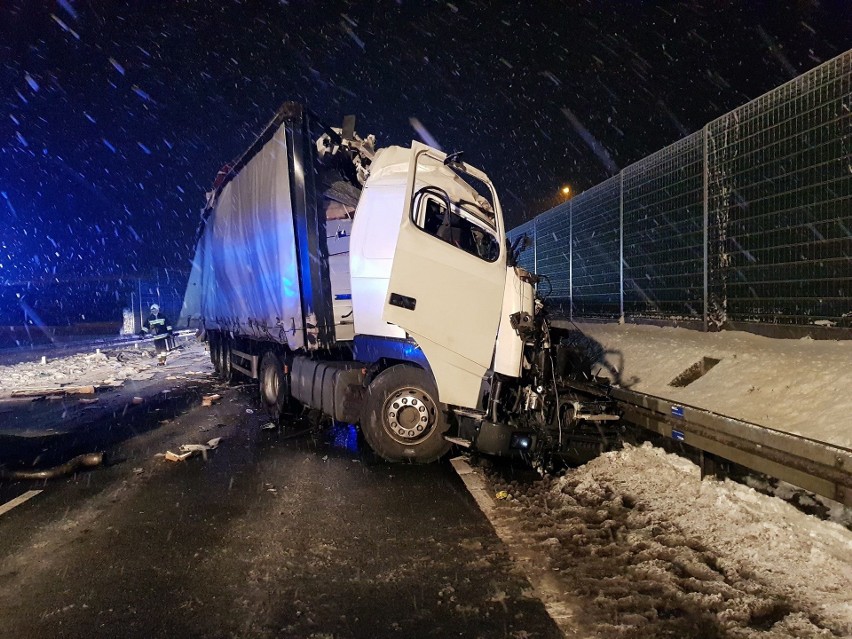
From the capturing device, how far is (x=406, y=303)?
5914 mm

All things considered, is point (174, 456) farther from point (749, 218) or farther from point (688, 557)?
point (749, 218)

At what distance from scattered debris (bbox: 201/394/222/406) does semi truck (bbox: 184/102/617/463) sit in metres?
3.46

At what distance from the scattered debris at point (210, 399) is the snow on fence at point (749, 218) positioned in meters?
8.41

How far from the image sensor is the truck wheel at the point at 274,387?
970cm

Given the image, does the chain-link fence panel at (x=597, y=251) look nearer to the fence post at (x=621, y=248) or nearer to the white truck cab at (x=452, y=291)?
the fence post at (x=621, y=248)

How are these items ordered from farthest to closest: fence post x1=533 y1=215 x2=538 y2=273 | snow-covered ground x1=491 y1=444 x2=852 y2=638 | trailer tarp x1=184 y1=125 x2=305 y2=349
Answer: fence post x1=533 y1=215 x2=538 y2=273 → trailer tarp x1=184 y1=125 x2=305 y2=349 → snow-covered ground x1=491 y1=444 x2=852 y2=638

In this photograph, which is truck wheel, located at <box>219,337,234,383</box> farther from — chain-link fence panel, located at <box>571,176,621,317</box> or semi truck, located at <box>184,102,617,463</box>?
chain-link fence panel, located at <box>571,176,621,317</box>

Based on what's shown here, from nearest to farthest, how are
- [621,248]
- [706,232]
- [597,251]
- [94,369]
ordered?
[706,232]
[621,248]
[597,251]
[94,369]

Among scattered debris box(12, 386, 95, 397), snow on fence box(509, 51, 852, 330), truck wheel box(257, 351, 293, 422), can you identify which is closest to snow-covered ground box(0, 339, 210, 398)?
scattered debris box(12, 386, 95, 397)

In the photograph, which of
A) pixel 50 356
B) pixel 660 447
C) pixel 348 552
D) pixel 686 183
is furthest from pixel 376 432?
pixel 50 356

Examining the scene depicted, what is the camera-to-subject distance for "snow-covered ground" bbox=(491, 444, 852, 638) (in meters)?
3.16

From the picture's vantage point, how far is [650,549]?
13.3 feet

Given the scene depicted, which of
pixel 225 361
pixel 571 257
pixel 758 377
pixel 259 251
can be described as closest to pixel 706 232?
pixel 758 377

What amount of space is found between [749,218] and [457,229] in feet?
12.0
